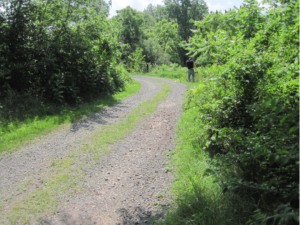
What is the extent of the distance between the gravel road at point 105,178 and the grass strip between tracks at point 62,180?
3.3 inches

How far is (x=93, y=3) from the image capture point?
40.3ft

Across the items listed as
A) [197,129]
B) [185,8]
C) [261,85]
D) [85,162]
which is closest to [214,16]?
[261,85]

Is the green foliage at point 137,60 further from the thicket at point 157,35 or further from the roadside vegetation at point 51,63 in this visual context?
the roadside vegetation at point 51,63

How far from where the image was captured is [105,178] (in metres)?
4.73

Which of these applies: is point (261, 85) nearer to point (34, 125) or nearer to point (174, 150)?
point (174, 150)

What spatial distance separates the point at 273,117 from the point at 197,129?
13.4 ft

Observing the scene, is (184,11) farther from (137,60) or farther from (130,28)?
(137,60)

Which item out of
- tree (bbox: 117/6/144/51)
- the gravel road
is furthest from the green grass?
tree (bbox: 117/6/144/51)

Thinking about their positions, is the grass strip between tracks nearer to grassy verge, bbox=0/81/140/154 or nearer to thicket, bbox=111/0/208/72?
grassy verge, bbox=0/81/140/154

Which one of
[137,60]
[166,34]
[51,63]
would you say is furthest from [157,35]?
[51,63]

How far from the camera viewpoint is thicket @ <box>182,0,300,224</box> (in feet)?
10.2

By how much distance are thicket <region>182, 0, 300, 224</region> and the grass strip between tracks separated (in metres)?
2.56

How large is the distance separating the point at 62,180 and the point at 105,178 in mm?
835

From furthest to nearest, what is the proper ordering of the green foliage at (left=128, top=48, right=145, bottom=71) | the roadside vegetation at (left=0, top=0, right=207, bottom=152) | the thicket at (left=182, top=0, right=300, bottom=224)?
the green foliage at (left=128, top=48, right=145, bottom=71) → the roadside vegetation at (left=0, top=0, right=207, bottom=152) → the thicket at (left=182, top=0, right=300, bottom=224)
